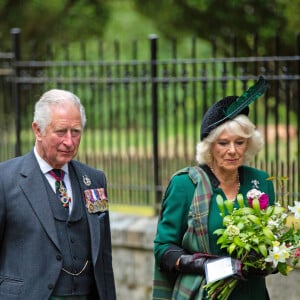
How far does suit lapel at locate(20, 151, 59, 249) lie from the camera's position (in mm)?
4555

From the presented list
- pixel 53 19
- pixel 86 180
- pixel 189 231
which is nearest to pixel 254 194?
pixel 189 231

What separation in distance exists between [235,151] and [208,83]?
313 cm

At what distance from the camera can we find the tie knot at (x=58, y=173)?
474 cm

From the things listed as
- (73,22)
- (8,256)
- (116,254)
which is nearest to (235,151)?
(8,256)

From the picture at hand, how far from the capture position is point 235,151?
16.5 ft

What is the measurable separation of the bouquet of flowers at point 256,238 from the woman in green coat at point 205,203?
0.42 feet

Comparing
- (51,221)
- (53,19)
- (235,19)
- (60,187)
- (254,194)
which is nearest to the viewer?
(51,221)

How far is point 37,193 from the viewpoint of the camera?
4.62 meters

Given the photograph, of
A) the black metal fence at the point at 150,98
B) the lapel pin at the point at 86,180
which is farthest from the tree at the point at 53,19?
the lapel pin at the point at 86,180

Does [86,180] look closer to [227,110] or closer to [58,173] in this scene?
[58,173]

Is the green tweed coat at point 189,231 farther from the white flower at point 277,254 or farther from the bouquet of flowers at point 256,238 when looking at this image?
the white flower at point 277,254

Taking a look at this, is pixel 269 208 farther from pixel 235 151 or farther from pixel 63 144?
pixel 63 144

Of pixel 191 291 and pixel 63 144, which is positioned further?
pixel 191 291

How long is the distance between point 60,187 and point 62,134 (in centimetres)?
28
